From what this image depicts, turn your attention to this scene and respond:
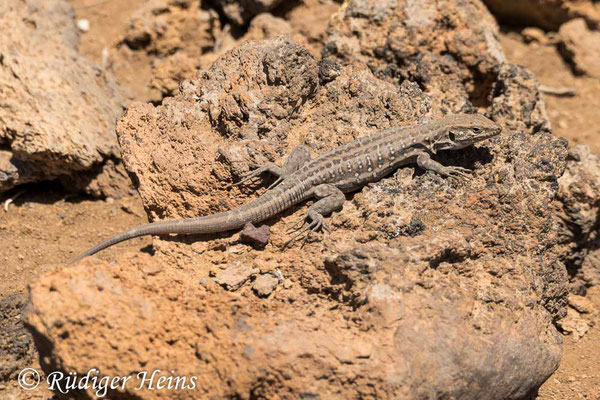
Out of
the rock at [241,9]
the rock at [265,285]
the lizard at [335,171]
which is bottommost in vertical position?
the rock at [265,285]

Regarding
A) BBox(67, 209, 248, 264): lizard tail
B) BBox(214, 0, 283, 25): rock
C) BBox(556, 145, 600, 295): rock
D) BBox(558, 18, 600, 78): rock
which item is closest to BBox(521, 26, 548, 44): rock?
BBox(558, 18, 600, 78): rock

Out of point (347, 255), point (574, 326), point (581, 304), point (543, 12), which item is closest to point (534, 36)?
point (543, 12)

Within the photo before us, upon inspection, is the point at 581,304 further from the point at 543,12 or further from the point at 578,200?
the point at 543,12

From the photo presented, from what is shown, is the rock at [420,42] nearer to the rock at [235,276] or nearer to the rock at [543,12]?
the rock at [235,276]

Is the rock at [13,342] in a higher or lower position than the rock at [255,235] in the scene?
lower

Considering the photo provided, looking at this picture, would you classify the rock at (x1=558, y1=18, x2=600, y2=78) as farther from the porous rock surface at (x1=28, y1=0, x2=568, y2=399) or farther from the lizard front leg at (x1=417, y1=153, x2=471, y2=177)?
the lizard front leg at (x1=417, y1=153, x2=471, y2=177)

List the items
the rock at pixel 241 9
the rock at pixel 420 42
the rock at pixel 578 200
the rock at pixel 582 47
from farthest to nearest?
1. the rock at pixel 582 47
2. the rock at pixel 241 9
3. the rock at pixel 420 42
4. the rock at pixel 578 200

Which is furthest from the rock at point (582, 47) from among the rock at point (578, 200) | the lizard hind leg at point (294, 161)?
the lizard hind leg at point (294, 161)
